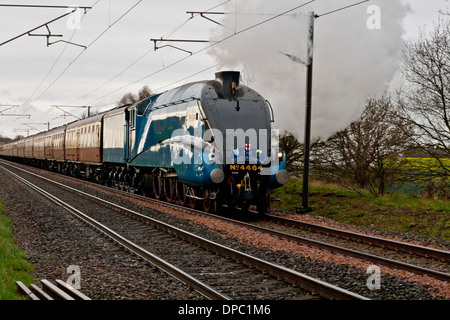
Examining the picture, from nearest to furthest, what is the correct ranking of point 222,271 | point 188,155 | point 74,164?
point 222,271
point 188,155
point 74,164

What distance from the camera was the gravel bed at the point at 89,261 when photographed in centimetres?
618

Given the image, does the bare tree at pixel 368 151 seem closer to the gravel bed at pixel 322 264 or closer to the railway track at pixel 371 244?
the railway track at pixel 371 244

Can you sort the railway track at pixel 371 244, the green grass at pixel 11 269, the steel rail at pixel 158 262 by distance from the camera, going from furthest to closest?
the railway track at pixel 371 244 < the steel rail at pixel 158 262 < the green grass at pixel 11 269

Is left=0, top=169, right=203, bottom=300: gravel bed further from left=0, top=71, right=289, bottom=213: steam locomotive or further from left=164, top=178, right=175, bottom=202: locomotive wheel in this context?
left=164, top=178, right=175, bottom=202: locomotive wheel

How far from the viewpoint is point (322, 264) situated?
24.9 ft

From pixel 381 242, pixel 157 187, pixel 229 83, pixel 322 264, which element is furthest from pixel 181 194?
pixel 322 264

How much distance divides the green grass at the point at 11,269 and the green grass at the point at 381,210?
843cm

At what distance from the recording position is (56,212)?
14055 millimetres

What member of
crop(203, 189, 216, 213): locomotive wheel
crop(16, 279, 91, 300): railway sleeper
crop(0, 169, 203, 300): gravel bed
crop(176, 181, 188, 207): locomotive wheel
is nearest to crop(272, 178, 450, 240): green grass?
crop(203, 189, 216, 213): locomotive wheel

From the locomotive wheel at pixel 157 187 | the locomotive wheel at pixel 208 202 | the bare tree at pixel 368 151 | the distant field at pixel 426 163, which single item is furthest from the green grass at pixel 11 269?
the bare tree at pixel 368 151

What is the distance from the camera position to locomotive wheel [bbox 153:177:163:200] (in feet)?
55.9
